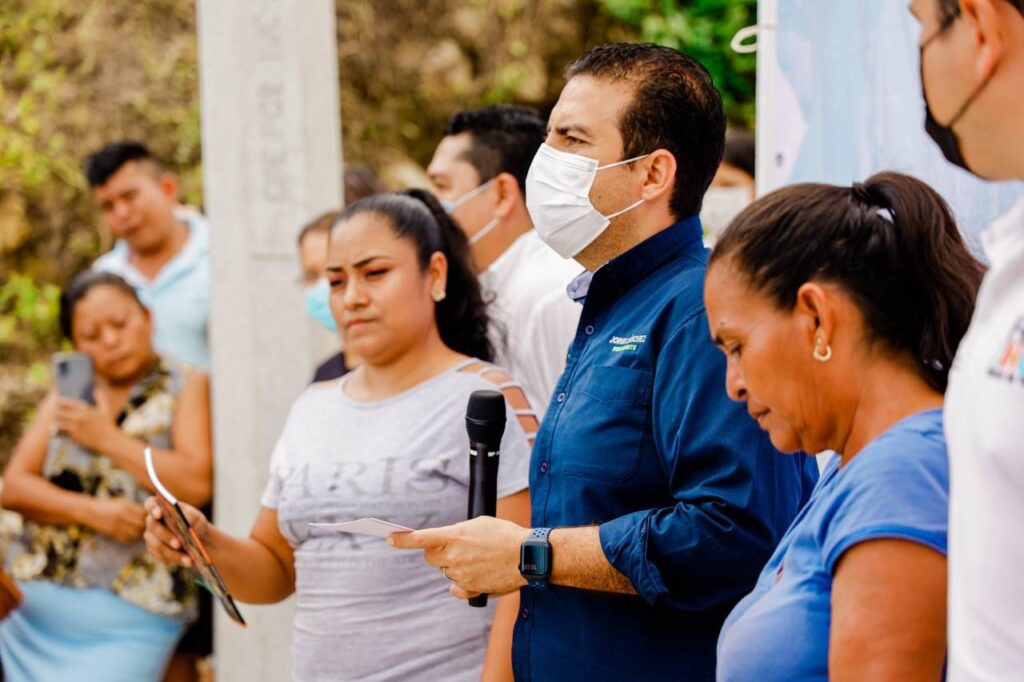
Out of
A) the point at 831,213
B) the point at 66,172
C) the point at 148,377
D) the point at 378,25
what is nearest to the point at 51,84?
the point at 66,172

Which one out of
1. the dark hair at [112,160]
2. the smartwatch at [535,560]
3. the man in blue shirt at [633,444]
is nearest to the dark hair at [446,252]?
the man in blue shirt at [633,444]

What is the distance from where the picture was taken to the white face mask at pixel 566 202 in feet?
8.18

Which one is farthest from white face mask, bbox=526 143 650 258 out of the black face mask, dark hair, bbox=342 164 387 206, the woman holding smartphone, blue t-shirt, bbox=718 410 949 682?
dark hair, bbox=342 164 387 206

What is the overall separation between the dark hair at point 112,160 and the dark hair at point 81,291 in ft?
4.33

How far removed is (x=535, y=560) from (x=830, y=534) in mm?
680

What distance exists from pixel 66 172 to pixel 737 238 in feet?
23.7

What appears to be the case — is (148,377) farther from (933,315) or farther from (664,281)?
(933,315)

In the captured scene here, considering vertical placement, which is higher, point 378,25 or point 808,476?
point 378,25

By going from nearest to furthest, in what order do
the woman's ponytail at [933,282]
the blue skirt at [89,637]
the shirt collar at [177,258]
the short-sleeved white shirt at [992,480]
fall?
the short-sleeved white shirt at [992,480] < the woman's ponytail at [933,282] < the blue skirt at [89,637] < the shirt collar at [177,258]

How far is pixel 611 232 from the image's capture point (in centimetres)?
250

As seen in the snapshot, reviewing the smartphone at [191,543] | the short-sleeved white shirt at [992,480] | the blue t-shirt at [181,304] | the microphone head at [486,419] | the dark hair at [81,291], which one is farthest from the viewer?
the blue t-shirt at [181,304]

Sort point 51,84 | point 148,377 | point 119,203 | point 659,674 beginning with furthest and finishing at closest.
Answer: point 51,84, point 119,203, point 148,377, point 659,674

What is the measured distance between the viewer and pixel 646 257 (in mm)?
2438

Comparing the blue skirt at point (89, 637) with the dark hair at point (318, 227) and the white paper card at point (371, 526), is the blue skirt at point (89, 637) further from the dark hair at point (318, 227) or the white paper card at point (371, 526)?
the white paper card at point (371, 526)
